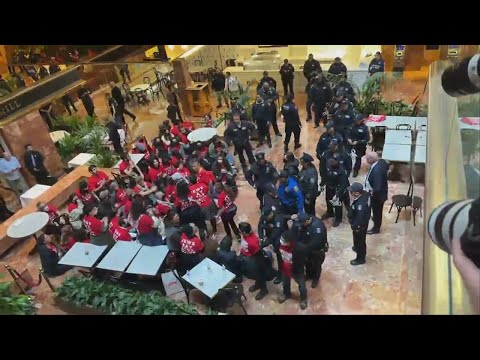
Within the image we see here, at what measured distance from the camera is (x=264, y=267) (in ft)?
19.3

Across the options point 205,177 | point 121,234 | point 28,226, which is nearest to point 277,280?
point 205,177

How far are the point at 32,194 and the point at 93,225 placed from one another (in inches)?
125

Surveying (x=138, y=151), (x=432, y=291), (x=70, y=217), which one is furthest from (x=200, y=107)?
(x=432, y=291)

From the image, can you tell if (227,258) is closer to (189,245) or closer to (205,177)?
(189,245)

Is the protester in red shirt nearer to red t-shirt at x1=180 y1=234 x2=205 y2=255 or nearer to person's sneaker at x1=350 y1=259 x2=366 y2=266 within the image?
red t-shirt at x1=180 y1=234 x2=205 y2=255

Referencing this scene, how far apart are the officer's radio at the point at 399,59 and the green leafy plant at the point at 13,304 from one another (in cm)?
1181

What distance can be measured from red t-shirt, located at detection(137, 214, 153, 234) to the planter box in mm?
1289

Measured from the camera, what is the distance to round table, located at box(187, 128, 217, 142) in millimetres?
9133

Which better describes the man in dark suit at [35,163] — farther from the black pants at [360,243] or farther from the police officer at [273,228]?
the black pants at [360,243]

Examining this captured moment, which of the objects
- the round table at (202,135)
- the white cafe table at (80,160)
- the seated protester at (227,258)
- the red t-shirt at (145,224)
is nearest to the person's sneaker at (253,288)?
the seated protester at (227,258)

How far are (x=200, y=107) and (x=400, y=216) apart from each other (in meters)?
7.33

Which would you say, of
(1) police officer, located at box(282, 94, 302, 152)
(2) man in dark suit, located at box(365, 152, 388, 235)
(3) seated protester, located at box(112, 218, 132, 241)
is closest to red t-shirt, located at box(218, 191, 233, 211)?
(3) seated protester, located at box(112, 218, 132, 241)

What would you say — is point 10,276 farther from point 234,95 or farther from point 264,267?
→ point 234,95

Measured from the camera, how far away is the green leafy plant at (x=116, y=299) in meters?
5.64
